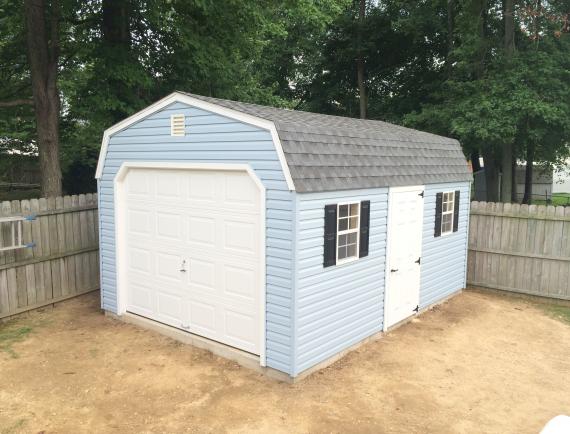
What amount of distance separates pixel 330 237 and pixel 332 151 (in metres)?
1.22

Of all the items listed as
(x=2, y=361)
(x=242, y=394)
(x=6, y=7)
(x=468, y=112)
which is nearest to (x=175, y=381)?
(x=242, y=394)

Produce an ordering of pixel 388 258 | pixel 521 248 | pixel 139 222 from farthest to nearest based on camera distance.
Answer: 1. pixel 521 248
2. pixel 139 222
3. pixel 388 258

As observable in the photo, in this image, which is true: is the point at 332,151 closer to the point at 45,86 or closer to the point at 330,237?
the point at 330,237

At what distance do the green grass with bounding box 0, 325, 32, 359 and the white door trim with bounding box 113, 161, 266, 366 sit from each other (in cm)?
150

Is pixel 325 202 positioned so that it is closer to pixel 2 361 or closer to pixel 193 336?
pixel 193 336

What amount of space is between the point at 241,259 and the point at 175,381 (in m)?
1.83

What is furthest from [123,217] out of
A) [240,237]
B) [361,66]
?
[361,66]

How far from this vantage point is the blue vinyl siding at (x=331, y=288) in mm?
5922

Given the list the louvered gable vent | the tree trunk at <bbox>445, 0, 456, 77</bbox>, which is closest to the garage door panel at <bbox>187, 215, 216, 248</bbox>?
the louvered gable vent

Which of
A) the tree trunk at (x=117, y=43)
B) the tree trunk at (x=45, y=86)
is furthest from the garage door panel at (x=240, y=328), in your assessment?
the tree trunk at (x=117, y=43)

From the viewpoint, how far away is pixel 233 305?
670cm

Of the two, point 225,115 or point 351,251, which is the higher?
point 225,115

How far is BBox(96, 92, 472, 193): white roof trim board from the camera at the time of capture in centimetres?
587

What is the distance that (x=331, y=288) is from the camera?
6484mm
